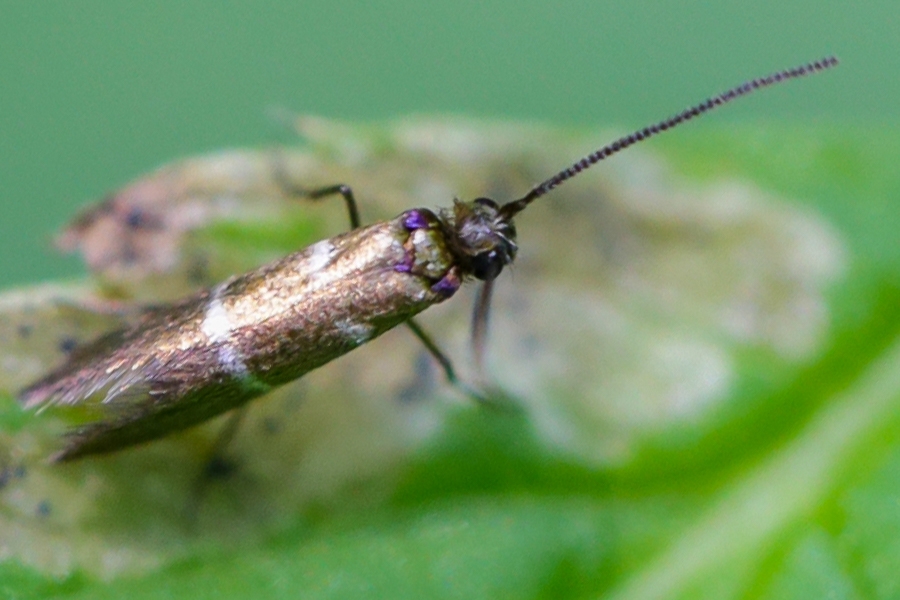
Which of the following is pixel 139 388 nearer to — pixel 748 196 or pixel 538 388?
pixel 538 388

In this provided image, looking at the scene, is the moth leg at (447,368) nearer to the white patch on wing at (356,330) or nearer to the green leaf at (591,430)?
the green leaf at (591,430)

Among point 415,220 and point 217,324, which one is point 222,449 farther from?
point 415,220

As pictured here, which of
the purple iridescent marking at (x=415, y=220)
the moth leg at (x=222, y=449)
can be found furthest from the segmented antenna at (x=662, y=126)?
the moth leg at (x=222, y=449)

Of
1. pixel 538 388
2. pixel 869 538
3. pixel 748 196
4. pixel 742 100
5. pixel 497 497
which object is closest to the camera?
pixel 869 538

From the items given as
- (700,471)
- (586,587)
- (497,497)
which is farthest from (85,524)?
(700,471)

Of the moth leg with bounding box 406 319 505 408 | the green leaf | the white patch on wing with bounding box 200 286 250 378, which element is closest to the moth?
the white patch on wing with bounding box 200 286 250 378
